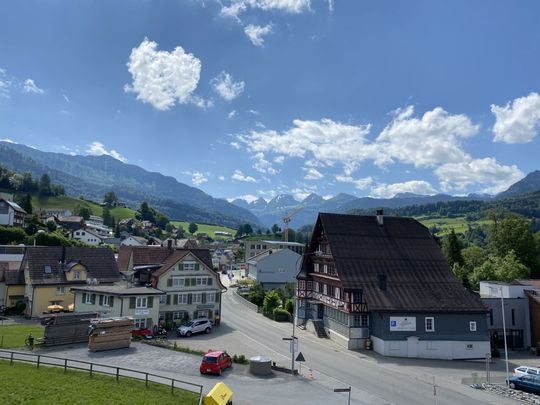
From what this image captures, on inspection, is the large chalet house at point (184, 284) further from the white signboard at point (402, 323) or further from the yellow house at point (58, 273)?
the white signboard at point (402, 323)

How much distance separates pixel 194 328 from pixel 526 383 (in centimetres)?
3280

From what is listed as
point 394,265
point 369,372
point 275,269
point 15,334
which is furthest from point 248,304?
point 15,334

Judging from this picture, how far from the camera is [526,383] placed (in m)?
35.2

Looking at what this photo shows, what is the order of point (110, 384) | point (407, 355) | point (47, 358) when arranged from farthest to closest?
point (407, 355), point (47, 358), point (110, 384)

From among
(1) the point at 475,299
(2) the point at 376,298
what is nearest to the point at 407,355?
(2) the point at 376,298

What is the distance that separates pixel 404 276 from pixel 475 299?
25.5 feet

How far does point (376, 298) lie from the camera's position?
47875mm

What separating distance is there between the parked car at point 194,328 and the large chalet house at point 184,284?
4.66m

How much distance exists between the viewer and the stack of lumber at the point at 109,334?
120 ft

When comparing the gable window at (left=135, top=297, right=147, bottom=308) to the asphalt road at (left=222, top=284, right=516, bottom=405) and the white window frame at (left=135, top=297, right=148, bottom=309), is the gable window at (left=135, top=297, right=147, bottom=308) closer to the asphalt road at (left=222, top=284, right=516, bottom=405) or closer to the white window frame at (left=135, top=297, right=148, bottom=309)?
the white window frame at (left=135, top=297, right=148, bottom=309)

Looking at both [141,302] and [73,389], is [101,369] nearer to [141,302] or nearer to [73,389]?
[73,389]

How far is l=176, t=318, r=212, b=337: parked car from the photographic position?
4941cm

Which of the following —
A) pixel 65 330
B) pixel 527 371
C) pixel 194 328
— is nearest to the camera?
pixel 527 371

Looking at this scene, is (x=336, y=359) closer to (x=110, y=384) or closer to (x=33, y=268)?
(x=110, y=384)
